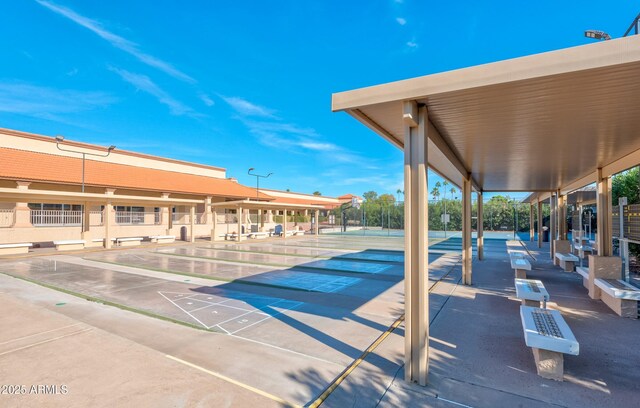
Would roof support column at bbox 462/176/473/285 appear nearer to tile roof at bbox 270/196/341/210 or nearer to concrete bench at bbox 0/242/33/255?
concrete bench at bbox 0/242/33/255

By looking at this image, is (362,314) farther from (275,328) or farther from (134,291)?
(134,291)

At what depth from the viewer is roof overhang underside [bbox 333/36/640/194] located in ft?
9.73

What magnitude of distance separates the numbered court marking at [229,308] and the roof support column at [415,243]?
3121 millimetres

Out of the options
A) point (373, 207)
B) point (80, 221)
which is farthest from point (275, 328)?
point (373, 207)

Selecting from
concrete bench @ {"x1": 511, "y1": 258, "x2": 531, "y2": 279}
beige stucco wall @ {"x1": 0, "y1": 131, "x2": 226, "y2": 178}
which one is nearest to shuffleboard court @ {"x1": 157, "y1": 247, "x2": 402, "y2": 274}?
concrete bench @ {"x1": 511, "y1": 258, "x2": 531, "y2": 279}

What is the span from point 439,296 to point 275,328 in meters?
4.47

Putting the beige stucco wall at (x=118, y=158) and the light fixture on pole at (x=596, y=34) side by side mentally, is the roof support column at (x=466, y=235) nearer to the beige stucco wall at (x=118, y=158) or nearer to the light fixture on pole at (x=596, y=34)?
the light fixture on pole at (x=596, y=34)

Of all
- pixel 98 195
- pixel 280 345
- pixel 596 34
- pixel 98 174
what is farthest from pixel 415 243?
pixel 98 174

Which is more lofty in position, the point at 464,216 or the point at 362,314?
the point at 464,216

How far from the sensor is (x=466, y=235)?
979 cm

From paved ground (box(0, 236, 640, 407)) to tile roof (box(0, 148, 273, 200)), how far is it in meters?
13.2

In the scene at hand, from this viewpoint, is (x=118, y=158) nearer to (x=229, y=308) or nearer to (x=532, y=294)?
(x=229, y=308)

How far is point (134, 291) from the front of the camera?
844cm

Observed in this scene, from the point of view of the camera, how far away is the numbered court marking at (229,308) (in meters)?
6.03
